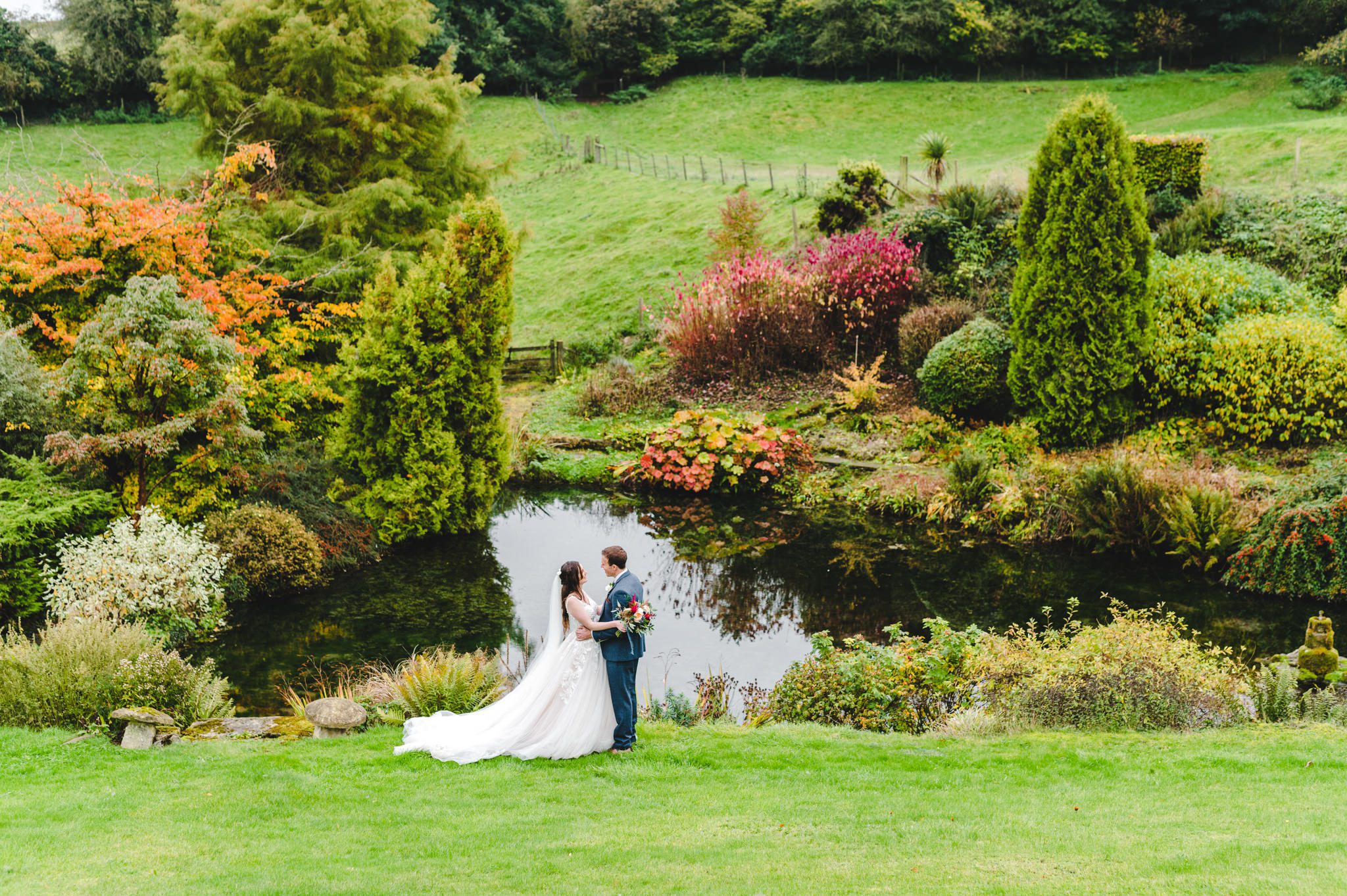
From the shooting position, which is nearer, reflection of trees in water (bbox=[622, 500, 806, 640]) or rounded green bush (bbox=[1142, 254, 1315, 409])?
reflection of trees in water (bbox=[622, 500, 806, 640])

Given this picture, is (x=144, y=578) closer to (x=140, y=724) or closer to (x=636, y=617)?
(x=140, y=724)

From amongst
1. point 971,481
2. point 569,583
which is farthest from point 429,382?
point 971,481

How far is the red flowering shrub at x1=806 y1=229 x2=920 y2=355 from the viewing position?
63.0 feet

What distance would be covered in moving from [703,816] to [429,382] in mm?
8995

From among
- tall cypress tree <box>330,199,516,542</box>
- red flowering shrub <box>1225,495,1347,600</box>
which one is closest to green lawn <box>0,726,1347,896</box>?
red flowering shrub <box>1225,495,1347,600</box>

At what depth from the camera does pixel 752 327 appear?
19922 millimetres

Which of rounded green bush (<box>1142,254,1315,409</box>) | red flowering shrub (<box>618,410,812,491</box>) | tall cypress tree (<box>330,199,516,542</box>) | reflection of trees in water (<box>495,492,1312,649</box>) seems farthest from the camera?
red flowering shrub (<box>618,410,812,491</box>)

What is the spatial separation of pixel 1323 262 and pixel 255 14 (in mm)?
19449

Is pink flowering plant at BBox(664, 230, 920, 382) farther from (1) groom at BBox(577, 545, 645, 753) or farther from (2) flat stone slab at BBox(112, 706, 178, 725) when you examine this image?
(2) flat stone slab at BBox(112, 706, 178, 725)

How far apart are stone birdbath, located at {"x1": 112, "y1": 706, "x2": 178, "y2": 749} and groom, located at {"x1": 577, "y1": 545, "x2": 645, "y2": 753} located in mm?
3169

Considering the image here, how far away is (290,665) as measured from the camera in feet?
32.2

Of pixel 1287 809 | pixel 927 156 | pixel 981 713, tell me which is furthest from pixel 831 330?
pixel 1287 809

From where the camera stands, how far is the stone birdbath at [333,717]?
24.5 feet

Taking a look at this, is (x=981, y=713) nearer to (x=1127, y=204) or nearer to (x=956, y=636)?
(x=956, y=636)
